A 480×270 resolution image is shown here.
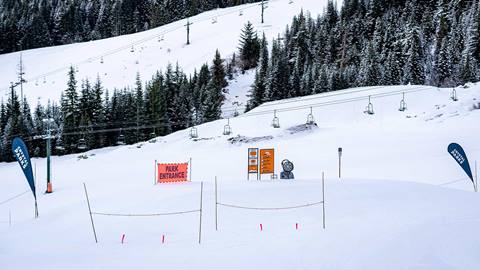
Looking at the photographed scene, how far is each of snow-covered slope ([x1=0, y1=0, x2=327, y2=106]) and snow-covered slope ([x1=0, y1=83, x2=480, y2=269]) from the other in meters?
56.3

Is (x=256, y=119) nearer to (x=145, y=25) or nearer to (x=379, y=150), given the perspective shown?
(x=379, y=150)

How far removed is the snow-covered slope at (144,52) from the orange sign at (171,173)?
65.0 metres

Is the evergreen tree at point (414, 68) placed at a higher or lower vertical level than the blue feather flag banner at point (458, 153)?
higher

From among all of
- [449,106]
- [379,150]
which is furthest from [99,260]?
[449,106]

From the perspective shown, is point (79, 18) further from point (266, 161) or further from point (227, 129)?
point (266, 161)

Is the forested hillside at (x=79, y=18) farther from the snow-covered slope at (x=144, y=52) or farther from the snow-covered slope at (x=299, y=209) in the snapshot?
the snow-covered slope at (x=299, y=209)

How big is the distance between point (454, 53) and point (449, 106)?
113ft

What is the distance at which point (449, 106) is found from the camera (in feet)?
114

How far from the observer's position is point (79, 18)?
154 metres

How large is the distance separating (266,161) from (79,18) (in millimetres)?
150835

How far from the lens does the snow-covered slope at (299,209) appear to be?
33.6ft

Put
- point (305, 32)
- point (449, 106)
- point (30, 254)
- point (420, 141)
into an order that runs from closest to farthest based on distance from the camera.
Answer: point (30, 254) → point (420, 141) → point (449, 106) → point (305, 32)

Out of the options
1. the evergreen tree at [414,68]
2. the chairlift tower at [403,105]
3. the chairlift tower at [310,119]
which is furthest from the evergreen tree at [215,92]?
the chairlift tower at [403,105]

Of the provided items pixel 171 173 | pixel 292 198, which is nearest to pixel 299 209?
pixel 292 198
